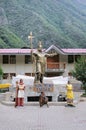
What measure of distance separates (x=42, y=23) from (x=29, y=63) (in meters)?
72.9

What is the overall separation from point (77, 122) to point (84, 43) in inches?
4267

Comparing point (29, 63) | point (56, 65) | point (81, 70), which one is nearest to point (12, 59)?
point (29, 63)

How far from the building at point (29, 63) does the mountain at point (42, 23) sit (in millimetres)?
42097

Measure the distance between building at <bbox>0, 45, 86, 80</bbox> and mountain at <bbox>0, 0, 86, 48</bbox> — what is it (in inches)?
1657

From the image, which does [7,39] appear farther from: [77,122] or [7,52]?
[77,122]

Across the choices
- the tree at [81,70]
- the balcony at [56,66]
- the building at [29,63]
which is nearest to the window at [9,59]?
the building at [29,63]

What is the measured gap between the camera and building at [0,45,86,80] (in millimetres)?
55031

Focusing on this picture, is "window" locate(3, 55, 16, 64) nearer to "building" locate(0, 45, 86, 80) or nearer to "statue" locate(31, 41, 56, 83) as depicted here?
"building" locate(0, 45, 86, 80)

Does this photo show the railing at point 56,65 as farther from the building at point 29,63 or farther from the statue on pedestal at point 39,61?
the statue on pedestal at point 39,61

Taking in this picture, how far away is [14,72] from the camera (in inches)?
Result: 2199

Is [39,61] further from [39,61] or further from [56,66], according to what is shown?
[56,66]

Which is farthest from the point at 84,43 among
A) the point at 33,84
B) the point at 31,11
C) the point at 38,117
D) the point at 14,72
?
the point at 38,117

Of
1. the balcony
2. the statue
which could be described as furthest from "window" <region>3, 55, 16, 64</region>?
the statue

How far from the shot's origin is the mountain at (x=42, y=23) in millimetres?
117875
